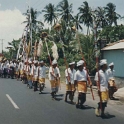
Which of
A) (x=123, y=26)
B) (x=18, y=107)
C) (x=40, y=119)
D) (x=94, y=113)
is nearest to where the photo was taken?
(x=40, y=119)

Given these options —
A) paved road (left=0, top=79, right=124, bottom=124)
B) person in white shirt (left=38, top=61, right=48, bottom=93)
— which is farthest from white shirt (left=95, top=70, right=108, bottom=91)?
person in white shirt (left=38, top=61, right=48, bottom=93)

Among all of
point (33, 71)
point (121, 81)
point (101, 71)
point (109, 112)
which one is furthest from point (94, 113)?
point (121, 81)

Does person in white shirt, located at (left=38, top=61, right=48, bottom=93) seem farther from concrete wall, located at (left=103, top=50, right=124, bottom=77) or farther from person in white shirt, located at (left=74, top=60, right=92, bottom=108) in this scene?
concrete wall, located at (left=103, top=50, right=124, bottom=77)

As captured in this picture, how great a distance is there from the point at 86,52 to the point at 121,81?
3393 mm

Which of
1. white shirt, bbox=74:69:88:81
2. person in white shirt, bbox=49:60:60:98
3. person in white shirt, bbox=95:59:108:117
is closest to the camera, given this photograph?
person in white shirt, bbox=95:59:108:117

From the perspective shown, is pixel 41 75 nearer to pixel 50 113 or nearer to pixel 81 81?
pixel 81 81

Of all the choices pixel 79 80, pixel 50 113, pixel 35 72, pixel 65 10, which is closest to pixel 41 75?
pixel 35 72

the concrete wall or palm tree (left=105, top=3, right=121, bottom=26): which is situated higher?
palm tree (left=105, top=3, right=121, bottom=26)

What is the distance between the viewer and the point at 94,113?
31.1ft

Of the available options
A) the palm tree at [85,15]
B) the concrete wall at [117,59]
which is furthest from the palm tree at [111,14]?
the concrete wall at [117,59]

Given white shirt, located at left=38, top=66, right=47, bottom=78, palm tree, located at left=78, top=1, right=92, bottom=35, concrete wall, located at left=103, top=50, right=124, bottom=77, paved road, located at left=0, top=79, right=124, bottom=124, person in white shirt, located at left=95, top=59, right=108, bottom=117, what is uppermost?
palm tree, located at left=78, top=1, right=92, bottom=35

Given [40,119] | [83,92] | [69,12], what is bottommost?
[40,119]

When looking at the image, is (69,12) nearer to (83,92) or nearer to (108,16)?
(108,16)

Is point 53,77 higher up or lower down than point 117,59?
lower down
